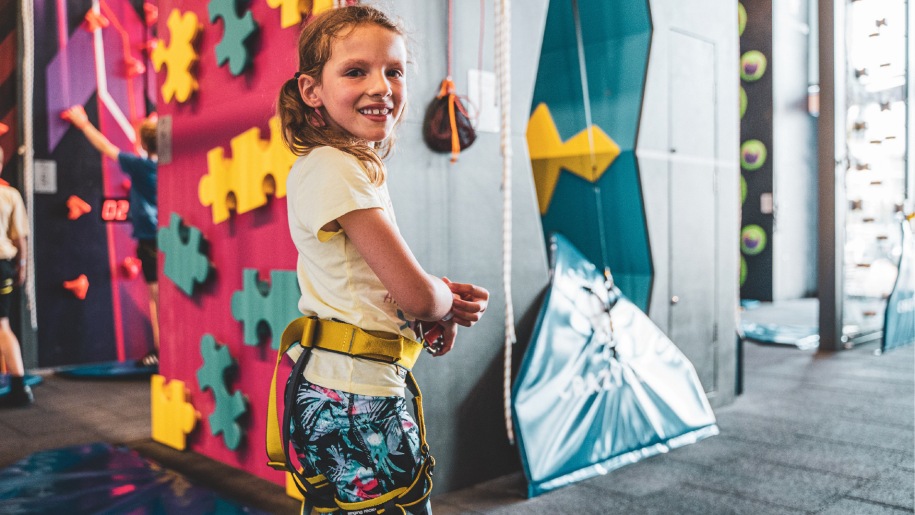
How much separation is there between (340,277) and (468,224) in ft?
4.39

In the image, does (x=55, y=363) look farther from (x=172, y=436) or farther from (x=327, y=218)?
(x=327, y=218)

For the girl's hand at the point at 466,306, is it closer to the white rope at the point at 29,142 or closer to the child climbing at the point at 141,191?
the child climbing at the point at 141,191

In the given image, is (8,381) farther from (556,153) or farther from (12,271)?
(556,153)

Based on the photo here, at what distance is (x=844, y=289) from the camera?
17.8ft

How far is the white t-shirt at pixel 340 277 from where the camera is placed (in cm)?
104

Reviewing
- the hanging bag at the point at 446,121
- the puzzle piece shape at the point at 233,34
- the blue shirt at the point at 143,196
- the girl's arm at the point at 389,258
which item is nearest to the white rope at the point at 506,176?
the hanging bag at the point at 446,121

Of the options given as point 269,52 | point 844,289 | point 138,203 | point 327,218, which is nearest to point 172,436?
point 269,52

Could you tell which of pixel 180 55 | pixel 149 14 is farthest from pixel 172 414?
pixel 149 14

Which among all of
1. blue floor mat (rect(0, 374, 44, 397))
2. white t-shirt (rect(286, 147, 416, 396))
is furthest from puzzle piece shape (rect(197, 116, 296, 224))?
blue floor mat (rect(0, 374, 44, 397))

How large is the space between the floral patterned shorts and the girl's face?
404 millimetres

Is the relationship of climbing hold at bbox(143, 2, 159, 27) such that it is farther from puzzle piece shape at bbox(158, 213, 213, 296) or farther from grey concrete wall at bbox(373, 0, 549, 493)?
grey concrete wall at bbox(373, 0, 549, 493)

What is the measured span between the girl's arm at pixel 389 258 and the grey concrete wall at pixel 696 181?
2351 mm

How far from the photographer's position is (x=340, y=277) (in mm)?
1096

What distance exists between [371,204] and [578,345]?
5.80 ft
